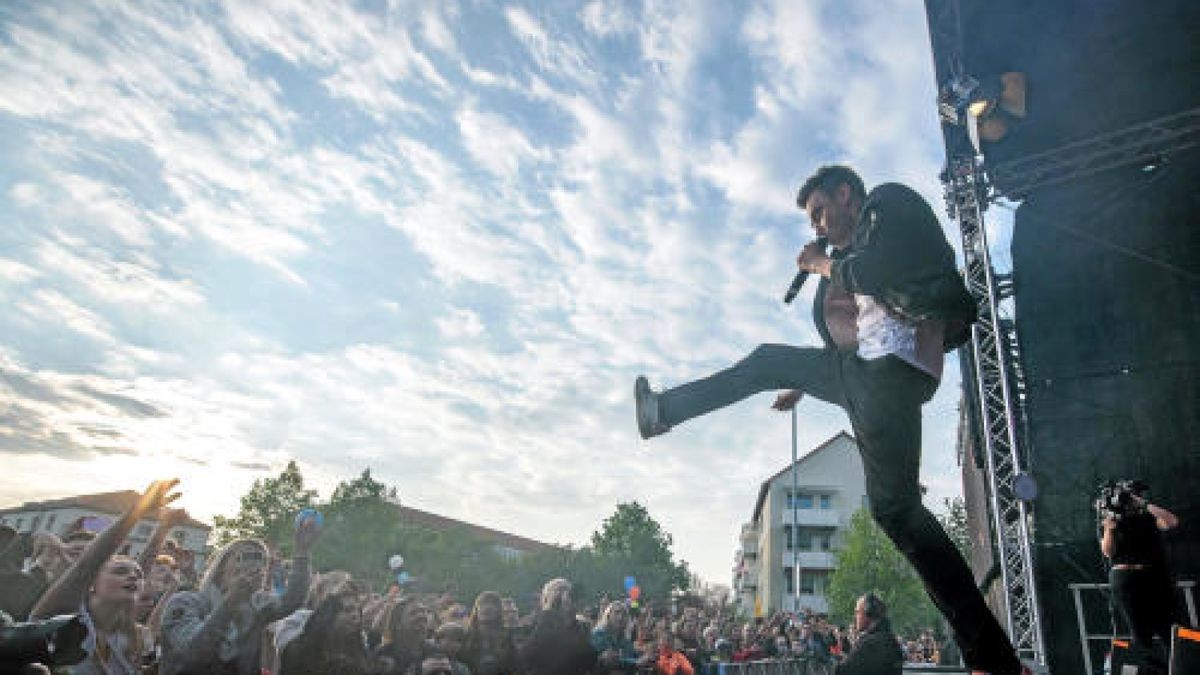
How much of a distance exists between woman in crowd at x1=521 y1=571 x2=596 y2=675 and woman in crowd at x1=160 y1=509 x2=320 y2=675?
2333 millimetres

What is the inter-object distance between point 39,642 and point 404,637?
4.40 metres

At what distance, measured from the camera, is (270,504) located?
62.9 meters

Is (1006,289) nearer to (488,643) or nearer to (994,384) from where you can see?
(994,384)

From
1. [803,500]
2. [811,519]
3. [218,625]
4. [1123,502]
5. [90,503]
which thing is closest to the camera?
[218,625]

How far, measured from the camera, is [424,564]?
166ft

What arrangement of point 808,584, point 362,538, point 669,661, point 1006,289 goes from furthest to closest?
point 808,584, point 362,538, point 1006,289, point 669,661

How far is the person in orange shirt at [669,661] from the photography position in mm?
9898

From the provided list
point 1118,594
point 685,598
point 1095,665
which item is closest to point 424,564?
point 685,598

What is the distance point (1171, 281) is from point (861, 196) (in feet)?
30.0

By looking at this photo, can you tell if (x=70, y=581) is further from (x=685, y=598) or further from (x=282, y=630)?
(x=685, y=598)

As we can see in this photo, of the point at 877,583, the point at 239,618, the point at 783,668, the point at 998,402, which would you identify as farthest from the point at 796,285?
the point at 877,583

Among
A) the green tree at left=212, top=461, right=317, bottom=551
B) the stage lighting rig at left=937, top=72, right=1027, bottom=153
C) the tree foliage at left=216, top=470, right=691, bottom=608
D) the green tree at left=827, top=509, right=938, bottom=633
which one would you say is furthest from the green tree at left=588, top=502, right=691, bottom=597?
the stage lighting rig at left=937, top=72, right=1027, bottom=153

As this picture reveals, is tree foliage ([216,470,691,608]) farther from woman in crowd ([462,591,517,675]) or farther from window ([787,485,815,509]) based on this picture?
woman in crowd ([462,591,517,675])

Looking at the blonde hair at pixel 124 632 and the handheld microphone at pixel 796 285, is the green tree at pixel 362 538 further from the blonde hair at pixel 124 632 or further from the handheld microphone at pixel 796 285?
the handheld microphone at pixel 796 285
